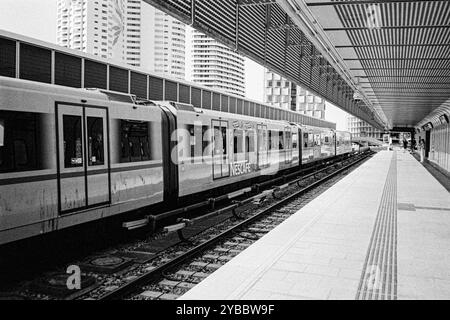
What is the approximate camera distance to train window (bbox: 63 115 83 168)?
282 inches

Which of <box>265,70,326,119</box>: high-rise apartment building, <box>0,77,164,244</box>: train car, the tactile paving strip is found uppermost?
<box>265,70,326,119</box>: high-rise apartment building

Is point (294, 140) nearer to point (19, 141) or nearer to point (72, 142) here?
point (72, 142)

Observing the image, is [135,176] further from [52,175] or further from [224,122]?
[224,122]

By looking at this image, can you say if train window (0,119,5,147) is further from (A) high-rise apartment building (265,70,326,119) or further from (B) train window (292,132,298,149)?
(A) high-rise apartment building (265,70,326,119)

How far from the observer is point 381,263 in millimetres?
6848

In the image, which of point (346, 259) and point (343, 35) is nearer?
point (346, 259)

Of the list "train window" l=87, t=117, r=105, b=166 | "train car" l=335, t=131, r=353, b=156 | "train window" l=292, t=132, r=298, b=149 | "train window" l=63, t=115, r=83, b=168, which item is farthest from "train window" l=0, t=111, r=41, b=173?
"train car" l=335, t=131, r=353, b=156

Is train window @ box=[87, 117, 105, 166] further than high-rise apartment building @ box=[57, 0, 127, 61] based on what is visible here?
No

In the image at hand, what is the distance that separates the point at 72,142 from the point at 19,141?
1069 millimetres

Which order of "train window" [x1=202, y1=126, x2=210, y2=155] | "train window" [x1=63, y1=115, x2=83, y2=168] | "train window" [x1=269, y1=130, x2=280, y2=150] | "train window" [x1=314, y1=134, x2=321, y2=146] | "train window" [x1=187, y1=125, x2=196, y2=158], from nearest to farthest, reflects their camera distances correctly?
"train window" [x1=63, y1=115, x2=83, y2=168] < "train window" [x1=187, y1=125, x2=196, y2=158] < "train window" [x1=202, y1=126, x2=210, y2=155] < "train window" [x1=269, y1=130, x2=280, y2=150] < "train window" [x1=314, y1=134, x2=321, y2=146]

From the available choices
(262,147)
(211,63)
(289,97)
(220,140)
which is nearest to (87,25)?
(211,63)

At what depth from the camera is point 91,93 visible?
25.8ft

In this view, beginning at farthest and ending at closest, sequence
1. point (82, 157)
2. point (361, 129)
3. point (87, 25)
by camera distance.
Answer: point (361, 129), point (87, 25), point (82, 157)

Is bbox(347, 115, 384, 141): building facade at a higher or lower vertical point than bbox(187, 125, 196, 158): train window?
higher
